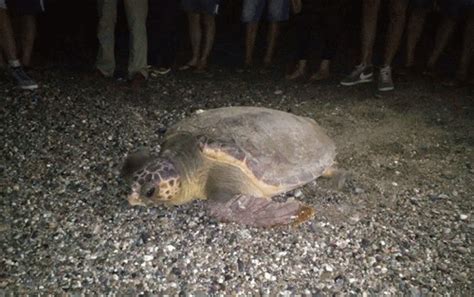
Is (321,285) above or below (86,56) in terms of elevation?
below

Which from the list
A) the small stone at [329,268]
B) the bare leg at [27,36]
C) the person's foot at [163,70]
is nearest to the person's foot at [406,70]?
the person's foot at [163,70]

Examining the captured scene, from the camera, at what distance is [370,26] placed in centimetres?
472

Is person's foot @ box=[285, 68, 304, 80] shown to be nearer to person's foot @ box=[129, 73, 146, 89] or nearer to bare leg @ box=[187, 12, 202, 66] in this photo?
bare leg @ box=[187, 12, 202, 66]

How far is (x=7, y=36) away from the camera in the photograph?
4.31 m

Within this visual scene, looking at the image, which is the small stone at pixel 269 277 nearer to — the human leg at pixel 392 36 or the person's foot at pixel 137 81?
the person's foot at pixel 137 81

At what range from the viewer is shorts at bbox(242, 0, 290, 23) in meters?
4.83

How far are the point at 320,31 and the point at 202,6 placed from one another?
133 centimetres

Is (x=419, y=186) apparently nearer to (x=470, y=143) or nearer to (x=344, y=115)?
(x=470, y=143)

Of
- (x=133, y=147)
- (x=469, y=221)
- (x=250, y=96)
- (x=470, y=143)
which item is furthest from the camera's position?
(x=250, y=96)

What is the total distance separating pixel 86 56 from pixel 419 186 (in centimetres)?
411

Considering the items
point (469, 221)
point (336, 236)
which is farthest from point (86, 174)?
point (469, 221)

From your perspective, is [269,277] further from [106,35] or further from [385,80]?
[106,35]

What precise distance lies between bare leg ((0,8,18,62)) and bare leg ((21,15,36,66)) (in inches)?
12.9

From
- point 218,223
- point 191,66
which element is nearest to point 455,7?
point 191,66
